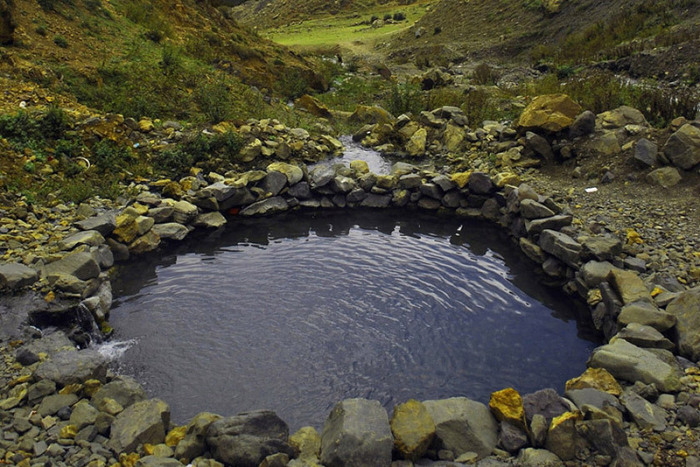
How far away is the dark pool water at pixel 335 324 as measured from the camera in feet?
22.6

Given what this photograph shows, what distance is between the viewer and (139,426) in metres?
5.22

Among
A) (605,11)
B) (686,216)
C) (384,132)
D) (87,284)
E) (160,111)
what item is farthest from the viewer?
(605,11)

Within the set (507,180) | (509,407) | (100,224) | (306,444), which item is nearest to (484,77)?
(507,180)

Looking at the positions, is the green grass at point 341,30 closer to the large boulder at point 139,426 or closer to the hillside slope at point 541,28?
the hillside slope at point 541,28

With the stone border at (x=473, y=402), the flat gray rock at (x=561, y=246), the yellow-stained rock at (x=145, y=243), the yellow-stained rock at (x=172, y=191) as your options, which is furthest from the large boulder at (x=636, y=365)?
the yellow-stained rock at (x=172, y=191)

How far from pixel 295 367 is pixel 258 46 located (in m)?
24.8

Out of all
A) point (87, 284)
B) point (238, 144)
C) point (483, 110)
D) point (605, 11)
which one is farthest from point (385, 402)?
point (605, 11)

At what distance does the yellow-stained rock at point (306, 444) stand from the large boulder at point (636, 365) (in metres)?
3.54

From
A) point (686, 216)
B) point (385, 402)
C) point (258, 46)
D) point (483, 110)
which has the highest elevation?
point (258, 46)

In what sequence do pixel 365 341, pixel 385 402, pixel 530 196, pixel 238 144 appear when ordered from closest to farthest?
pixel 385 402, pixel 365 341, pixel 530 196, pixel 238 144

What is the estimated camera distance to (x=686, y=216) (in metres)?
10.1

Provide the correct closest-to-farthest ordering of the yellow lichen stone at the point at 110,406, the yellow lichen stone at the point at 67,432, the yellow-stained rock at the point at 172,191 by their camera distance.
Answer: the yellow lichen stone at the point at 67,432 < the yellow lichen stone at the point at 110,406 < the yellow-stained rock at the point at 172,191

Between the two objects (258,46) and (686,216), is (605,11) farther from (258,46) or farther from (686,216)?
(686,216)

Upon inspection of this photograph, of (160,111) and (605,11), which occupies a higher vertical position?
(605,11)
